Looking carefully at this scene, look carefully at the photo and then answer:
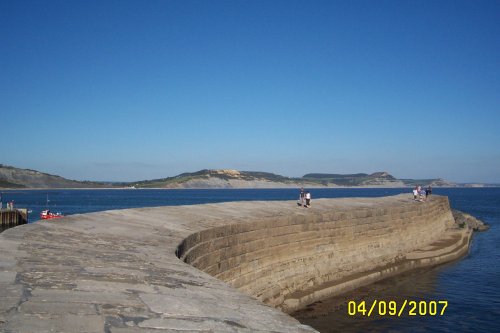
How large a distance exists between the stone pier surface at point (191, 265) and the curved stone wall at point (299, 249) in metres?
0.04

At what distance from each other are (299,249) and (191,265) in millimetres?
8089

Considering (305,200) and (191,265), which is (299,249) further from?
(191,265)

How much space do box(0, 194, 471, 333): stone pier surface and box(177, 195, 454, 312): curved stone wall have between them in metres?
0.04

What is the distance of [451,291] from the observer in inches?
705

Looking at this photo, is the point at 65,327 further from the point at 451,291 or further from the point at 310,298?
the point at 451,291

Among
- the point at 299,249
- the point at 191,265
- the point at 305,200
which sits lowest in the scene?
the point at 299,249

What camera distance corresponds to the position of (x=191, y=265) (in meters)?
8.08

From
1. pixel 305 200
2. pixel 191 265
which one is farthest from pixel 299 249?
pixel 191 265

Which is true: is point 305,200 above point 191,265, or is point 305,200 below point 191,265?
above

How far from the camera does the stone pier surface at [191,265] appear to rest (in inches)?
142

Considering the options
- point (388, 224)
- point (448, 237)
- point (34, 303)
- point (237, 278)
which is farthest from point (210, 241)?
point (448, 237)

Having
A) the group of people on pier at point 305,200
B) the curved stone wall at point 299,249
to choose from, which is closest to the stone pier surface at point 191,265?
the curved stone wall at point 299,249

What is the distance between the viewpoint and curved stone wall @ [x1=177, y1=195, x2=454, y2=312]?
1146 cm

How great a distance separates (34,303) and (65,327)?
1.93ft
